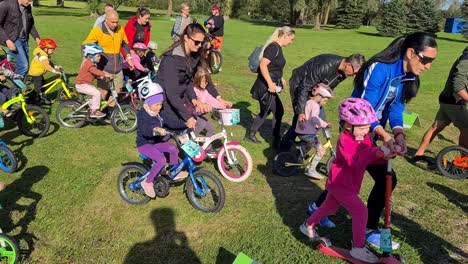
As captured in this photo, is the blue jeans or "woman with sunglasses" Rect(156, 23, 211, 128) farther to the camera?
the blue jeans

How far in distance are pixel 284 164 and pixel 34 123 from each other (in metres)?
4.94

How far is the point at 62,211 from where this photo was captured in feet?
15.9

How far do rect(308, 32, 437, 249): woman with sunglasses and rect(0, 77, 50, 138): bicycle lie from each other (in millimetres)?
5776

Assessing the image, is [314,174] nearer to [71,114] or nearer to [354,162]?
[354,162]

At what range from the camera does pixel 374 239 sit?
4188mm

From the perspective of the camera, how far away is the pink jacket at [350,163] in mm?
3418

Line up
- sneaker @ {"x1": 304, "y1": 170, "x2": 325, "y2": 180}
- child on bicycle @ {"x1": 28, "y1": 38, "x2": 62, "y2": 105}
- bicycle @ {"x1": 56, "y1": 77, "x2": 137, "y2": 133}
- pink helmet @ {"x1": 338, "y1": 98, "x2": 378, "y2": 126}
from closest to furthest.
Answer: pink helmet @ {"x1": 338, "y1": 98, "x2": 378, "y2": 126} → sneaker @ {"x1": 304, "y1": 170, "x2": 325, "y2": 180} → bicycle @ {"x1": 56, "y1": 77, "x2": 137, "y2": 133} → child on bicycle @ {"x1": 28, "y1": 38, "x2": 62, "y2": 105}

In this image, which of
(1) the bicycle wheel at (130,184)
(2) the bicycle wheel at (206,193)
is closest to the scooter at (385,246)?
(2) the bicycle wheel at (206,193)

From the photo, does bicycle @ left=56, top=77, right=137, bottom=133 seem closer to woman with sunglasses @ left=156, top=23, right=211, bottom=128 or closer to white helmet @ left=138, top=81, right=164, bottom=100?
woman with sunglasses @ left=156, top=23, right=211, bottom=128

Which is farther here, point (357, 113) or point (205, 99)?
point (205, 99)

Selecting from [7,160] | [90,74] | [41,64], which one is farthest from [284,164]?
[41,64]

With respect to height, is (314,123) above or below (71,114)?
above

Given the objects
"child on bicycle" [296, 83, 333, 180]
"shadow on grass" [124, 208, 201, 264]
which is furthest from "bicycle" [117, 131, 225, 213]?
"child on bicycle" [296, 83, 333, 180]

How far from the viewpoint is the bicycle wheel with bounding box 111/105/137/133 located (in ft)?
25.4
